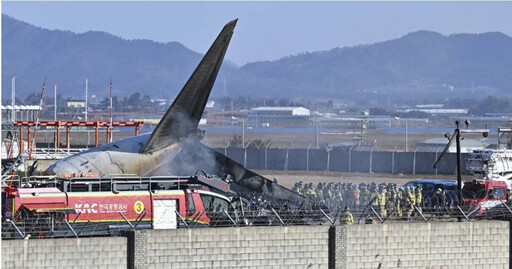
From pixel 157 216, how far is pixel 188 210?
1221 millimetres

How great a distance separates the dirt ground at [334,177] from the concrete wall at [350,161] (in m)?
1.30

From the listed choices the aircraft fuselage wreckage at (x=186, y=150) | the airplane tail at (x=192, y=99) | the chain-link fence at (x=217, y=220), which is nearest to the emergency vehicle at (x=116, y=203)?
the chain-link fence at (x=217, y=220)

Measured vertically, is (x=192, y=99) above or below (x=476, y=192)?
above

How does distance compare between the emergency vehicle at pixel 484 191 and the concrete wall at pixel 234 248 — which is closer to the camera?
the concrete wall at pixel 234 248

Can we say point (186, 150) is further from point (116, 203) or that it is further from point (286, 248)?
point (286, 248)

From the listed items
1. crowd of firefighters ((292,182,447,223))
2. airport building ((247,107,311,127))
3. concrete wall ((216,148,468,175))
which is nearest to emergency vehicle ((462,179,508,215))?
crowd of firefighters ((292,182,447,223))

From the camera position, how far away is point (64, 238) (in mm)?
26375

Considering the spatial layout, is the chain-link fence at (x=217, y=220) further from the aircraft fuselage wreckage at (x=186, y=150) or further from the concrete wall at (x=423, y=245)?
the aircraft fuselage wreckage at (x=186, y=150)

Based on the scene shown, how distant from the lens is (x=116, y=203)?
31.0 metres

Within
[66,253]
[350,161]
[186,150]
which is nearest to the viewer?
[66,253]

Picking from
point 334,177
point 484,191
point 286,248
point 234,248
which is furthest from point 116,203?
point 334,177

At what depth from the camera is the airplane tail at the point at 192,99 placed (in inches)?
1710

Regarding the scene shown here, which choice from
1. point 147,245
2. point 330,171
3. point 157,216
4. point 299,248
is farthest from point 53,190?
point 330,171

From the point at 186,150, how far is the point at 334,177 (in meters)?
23.8
